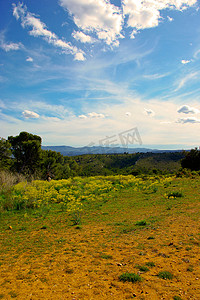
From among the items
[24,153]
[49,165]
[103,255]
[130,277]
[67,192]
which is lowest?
[67,192]

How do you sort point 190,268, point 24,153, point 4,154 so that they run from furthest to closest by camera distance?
point 24,153 < point 4,154 < point 190,268

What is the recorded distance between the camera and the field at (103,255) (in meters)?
3.02

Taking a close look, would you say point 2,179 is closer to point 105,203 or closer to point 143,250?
point 105,203

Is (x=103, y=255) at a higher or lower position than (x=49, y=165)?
lower

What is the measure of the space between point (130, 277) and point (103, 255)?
1246 mm

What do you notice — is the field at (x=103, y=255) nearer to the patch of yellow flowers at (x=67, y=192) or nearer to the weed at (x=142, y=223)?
the weed at (x=142, y=223)

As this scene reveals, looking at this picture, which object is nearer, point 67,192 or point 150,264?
point 150,264

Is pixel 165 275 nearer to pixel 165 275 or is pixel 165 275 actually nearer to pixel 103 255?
pixel 165 275

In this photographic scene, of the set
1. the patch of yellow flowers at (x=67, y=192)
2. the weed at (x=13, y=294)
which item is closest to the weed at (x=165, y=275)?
the weed at (x=13, y=294)

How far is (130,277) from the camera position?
3.23m

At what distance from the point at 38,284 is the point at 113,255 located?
6.27 feet

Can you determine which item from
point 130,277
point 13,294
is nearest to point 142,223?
point 130,277

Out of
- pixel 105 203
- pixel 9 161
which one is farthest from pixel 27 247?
pixel 9 161

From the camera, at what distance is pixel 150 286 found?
9.84 feet
